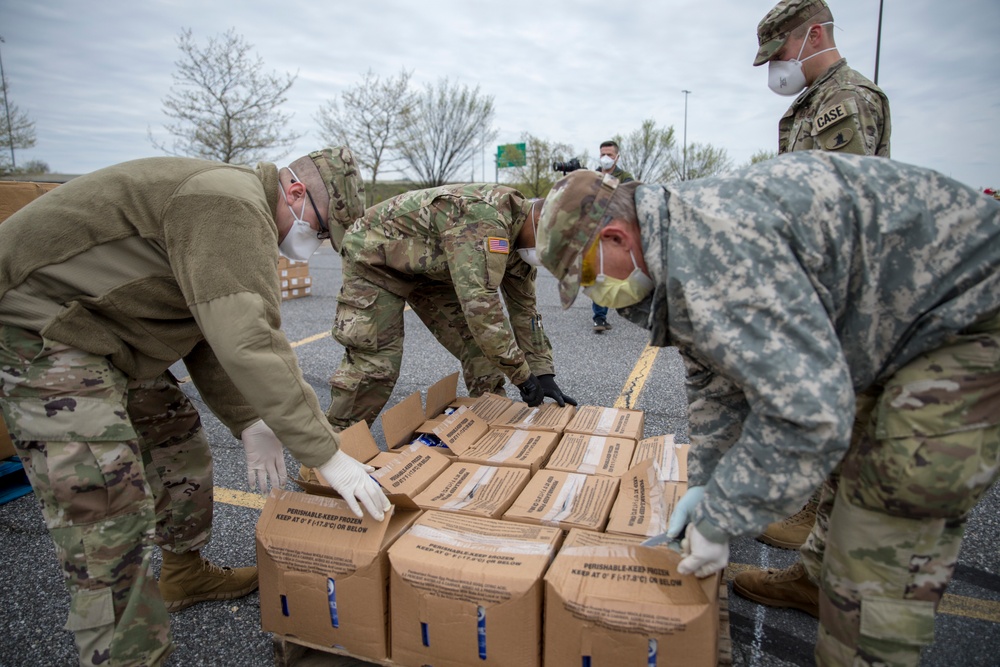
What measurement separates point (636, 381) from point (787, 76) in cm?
231

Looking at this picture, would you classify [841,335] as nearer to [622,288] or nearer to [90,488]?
[622,288]

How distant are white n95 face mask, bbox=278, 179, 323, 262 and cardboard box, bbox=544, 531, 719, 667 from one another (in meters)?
1.31

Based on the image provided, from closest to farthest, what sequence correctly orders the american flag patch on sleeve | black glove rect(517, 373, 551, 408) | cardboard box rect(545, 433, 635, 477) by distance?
cardboard box rect(545, 433, 635, 477), the american flag patch on sleeve, black glove rect(517, 373, 551, 408)

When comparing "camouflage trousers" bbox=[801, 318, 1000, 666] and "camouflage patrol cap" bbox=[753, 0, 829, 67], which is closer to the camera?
"camouflage trousers" bbox=[801, 318, 1000, 666]

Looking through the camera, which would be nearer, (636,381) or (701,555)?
(701,555)

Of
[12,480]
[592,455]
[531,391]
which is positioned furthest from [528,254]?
[12,480]

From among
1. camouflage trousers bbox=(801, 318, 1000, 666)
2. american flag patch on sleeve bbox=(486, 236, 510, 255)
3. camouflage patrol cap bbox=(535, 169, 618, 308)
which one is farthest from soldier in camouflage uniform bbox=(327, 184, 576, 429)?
camouflage trousers bbox=(801, 318, 1000, 666)

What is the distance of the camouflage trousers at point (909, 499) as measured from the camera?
1344mm

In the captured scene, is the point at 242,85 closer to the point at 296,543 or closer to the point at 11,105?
the point at 11,105

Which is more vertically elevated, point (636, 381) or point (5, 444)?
point (5, 444)

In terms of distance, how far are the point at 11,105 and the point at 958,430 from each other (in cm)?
2604

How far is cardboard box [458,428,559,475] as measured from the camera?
2560mm

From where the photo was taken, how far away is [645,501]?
2166mm

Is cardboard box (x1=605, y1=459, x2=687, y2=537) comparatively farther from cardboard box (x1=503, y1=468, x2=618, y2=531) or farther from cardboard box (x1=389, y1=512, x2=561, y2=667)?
cardboard box (x1=389, y1=512, x2=561, y2=667)
